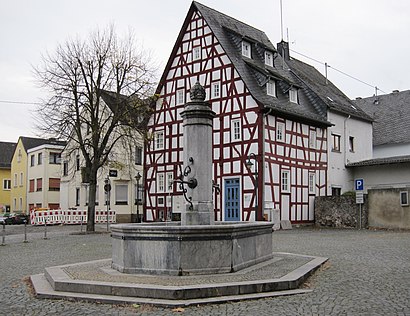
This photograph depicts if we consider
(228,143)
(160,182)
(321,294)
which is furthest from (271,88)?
(321,294)

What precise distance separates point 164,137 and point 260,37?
10432 millimetres

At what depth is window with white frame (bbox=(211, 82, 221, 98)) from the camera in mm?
33269

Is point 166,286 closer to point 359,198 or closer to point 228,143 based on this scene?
point 359,198

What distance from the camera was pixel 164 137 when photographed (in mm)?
37000

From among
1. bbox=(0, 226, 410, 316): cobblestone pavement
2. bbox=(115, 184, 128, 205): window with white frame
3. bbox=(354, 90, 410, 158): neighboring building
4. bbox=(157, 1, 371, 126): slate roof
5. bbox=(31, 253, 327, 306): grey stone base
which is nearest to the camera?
bbox=(0, 226, 410, 316): cobblestone pavement

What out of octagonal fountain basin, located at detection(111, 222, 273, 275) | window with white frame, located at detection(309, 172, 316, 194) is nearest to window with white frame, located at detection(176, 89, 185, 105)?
window with white frame, located at detection(309, 172, 316, 194)

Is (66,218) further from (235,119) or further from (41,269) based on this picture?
(41,269)

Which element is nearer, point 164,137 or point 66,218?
point 164,137

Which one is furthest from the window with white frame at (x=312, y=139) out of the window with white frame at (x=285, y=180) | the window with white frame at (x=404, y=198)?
the window with white frame at (x=404, y=198)

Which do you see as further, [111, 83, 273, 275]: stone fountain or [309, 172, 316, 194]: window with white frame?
[309, 172, 316, 194]: window with white frame

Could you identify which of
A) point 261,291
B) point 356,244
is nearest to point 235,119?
point 356,244

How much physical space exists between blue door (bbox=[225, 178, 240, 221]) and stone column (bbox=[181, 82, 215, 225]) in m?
18.3

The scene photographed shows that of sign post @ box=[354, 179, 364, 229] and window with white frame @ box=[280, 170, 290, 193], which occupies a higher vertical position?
window with white frame @ box=[280, 170, 290, 193]

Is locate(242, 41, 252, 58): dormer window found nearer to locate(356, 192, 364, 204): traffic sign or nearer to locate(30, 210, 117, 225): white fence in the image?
locate(356, 192, 364, 204): traffic sign
